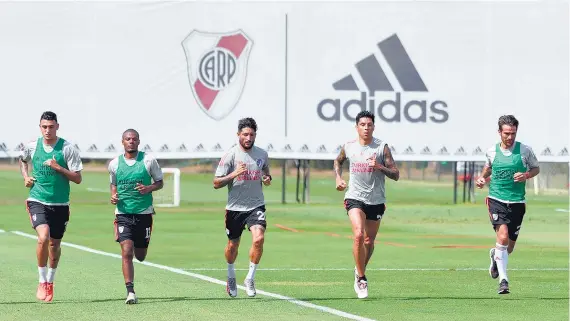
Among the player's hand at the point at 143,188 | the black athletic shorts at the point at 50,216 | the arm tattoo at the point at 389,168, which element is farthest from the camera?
the arm tattoo at the point at 389,168

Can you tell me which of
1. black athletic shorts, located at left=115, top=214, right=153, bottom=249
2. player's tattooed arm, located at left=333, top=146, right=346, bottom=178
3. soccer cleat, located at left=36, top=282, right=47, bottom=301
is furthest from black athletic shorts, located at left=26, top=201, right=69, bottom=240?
player's tattooed arm, located at left=333, top=146, right=346, bottom=178

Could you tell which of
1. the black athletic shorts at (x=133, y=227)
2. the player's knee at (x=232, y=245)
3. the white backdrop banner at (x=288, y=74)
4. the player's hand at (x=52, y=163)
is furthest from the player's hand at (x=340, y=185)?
the white backdrop banner at (x=288, y=74)

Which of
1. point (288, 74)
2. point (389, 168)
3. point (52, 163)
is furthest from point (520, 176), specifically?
point (288, 74)

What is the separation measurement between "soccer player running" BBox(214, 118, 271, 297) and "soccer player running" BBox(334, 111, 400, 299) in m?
1.09

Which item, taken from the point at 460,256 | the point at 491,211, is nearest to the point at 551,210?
the point at 460,256

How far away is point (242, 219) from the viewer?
55.0 ft

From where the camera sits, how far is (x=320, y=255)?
2452cm

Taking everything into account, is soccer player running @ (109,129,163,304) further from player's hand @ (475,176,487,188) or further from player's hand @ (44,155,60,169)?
player's hand @ (475,176,487,188)

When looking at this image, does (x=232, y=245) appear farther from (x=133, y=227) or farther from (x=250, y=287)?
(x=133, y=227)

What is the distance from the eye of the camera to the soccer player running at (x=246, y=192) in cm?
1656

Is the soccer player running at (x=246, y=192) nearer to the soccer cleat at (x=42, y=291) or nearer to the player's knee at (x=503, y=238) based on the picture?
the soccer cleat at (x=42, y=291)

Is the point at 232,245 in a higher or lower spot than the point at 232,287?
higher

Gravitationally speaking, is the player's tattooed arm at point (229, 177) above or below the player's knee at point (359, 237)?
above

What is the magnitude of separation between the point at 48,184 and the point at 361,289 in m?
4.08
